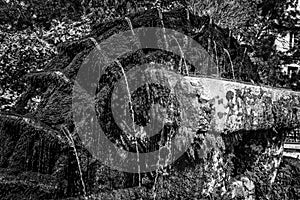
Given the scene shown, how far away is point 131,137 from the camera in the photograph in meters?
3.64

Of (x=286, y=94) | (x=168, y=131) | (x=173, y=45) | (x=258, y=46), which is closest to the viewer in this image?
(x=168, y=131)

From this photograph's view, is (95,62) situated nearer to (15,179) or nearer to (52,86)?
(52,86)

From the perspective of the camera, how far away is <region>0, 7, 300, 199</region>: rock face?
11.0 feet

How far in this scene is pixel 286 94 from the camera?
4609 millimetres

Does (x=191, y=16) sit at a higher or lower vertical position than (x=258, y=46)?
higher

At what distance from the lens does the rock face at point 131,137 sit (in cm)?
334

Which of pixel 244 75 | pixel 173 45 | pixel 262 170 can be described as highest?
pixel 173 45

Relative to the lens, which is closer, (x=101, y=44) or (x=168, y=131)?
(x=168, y=131)

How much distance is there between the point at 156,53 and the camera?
4895 millimetres

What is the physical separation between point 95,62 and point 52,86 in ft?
1.54

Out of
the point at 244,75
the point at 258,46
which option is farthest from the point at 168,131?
the point at 258,46

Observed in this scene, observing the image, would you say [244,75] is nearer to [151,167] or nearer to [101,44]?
[101,44]

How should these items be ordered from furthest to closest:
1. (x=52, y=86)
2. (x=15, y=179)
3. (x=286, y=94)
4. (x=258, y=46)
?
(x=258, y=46)
(x=286, y=94)
(x=52, y=86)
(x=15, y=179)

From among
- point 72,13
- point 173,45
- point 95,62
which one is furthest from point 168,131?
point 72,13
